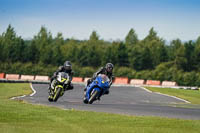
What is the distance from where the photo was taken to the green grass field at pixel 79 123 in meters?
10.8

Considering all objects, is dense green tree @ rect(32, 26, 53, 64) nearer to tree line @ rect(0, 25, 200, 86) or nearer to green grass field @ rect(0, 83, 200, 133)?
tree line @ rect(0, 25, 200, 86)

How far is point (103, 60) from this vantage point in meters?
97.4

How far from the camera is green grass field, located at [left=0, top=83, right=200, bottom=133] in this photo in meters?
10.8

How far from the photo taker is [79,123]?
12094mm

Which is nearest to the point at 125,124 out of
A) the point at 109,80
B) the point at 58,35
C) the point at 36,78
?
the point at 109,80

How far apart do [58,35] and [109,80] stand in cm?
12935

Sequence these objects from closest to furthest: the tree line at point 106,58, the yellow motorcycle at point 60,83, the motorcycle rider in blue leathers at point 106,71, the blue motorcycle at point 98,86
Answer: the blue motorcycle at point 98,86 < the motorcycle rider in blue leathers at point 106,71 < the yellow motorcycle at point 60,83 < the tree line at point 106,58

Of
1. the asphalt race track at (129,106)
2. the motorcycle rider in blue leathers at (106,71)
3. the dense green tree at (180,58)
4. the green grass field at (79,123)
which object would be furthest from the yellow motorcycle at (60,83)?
the dense green tree at (180,58)

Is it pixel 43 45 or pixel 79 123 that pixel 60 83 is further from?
pixel 43 45

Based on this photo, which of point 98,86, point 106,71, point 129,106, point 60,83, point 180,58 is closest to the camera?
point 98,86

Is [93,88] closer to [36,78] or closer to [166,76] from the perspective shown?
[36,78]

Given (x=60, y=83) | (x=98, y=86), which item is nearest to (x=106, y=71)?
(x=98, y=86)

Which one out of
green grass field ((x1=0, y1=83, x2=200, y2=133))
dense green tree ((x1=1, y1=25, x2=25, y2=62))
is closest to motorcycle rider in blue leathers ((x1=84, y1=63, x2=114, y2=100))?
green grass field ((x1=0, y1=83, x2=200, y2=133))

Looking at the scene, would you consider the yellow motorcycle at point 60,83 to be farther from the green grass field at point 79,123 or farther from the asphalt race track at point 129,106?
the green grass field at point 79,123
